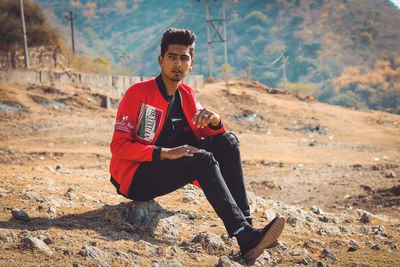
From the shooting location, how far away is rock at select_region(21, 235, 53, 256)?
75.8 inches

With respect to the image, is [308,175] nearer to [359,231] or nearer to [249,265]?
[359,231]

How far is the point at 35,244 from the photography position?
1.93 m

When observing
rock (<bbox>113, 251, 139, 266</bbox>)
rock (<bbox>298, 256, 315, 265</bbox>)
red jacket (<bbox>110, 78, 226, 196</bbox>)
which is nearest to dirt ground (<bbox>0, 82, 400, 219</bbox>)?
rock (<bbox>298, 256, 315, 265</bbox>)

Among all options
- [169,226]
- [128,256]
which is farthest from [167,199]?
[128,256]

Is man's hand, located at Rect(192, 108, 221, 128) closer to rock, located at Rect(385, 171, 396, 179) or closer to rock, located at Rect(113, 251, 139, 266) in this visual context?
rock, located at Rect(113, 251, 139, 266)

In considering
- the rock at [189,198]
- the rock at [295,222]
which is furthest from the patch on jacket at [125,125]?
the rock at [295,222]

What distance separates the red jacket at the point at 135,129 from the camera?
244cm

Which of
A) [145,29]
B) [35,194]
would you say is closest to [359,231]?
[35,194]

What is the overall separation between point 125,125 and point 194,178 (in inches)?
24.2

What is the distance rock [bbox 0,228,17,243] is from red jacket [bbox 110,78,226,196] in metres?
0.77

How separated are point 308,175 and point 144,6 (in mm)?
137473

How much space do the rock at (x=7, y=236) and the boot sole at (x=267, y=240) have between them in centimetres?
138

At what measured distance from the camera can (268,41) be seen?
78938 millimetres

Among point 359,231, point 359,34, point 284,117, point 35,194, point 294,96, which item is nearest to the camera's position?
point 35,194
